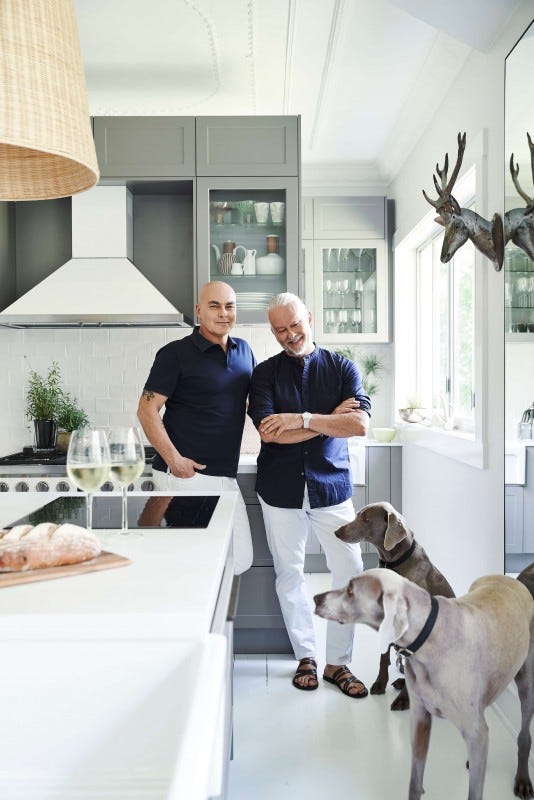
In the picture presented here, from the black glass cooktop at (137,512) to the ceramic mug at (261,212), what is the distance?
217 cm

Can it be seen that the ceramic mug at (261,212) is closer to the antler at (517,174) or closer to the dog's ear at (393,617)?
the antler at (517,174)

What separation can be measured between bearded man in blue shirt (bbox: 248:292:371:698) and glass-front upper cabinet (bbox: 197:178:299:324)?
2.45 ft

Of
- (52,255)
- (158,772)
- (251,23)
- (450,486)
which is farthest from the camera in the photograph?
(52,255)

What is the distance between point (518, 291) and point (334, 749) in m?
1.67

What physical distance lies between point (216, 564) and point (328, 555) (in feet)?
6.02

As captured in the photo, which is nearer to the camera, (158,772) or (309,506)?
(158,772)

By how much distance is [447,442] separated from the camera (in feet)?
12.1

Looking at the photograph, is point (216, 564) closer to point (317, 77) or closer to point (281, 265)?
point (281, 265)

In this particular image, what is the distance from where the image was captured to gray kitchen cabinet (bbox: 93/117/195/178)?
3689 mm

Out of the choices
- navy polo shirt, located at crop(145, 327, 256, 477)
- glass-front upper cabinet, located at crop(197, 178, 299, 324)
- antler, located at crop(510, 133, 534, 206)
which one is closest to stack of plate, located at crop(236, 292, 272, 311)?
glass-front upper cabinet, located at crop(197, 178, 299, 324)

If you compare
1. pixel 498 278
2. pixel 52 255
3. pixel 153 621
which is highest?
pixel 52 255

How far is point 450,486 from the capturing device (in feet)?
11.9

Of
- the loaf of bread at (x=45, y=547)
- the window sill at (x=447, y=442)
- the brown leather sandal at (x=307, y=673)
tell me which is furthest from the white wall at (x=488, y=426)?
the loaf of bread at (x=45, y=547)

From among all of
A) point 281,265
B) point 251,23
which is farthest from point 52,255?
point 251,23
